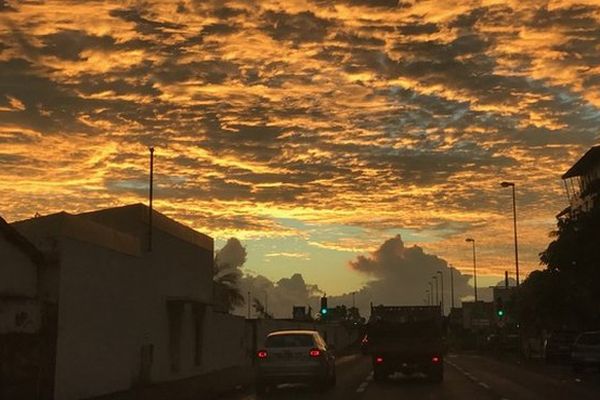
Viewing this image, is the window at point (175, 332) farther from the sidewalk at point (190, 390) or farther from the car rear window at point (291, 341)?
the car rear window at point (291, 341)

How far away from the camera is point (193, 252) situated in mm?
32562

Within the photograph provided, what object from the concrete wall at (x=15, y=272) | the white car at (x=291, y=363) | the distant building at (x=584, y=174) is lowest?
the white car at (x=291, y=363)

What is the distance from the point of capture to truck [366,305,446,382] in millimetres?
27438

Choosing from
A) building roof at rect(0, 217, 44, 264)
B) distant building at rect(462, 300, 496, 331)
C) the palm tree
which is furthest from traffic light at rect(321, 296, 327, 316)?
distant building at rect(462, 300, 496, 331)

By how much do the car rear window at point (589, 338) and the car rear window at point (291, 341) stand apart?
632 inches

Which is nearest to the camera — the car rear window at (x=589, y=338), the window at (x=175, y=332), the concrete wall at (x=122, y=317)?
the concrete wall at (x=122, y=317)

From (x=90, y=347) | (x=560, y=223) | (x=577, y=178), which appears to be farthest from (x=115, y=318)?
(x=577, y=178)

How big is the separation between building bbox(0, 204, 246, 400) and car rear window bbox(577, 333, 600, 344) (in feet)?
51.5

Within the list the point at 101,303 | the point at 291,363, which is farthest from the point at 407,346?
the point at 101,303

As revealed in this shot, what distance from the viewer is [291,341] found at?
23297mm

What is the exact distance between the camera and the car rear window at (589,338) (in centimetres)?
3434

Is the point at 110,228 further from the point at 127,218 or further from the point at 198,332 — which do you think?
the point at 198,332

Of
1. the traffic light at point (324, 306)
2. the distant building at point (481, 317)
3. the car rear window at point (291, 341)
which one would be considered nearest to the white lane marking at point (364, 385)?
the car rear window at point (291, 341)

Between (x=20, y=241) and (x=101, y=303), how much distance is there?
179 inches
